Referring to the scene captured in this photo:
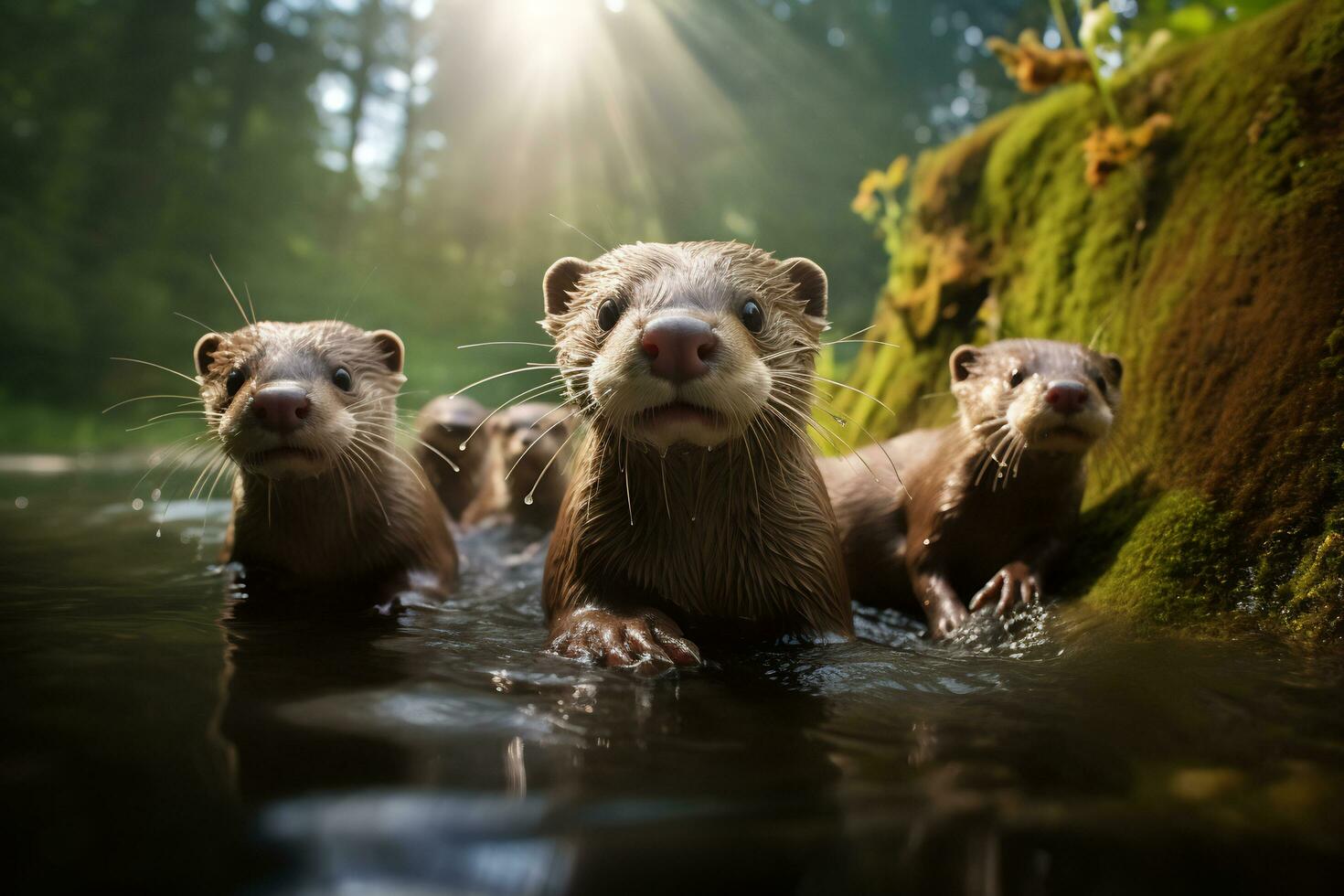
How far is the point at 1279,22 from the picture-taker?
3166 mm

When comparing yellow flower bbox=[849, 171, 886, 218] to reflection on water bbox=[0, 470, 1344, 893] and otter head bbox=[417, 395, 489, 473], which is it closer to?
otter head bbox=[417, 395, 489, 473]

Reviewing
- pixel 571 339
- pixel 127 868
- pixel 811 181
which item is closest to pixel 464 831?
pixel 127 868

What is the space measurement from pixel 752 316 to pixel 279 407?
131 centimetres

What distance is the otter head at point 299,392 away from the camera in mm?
2580

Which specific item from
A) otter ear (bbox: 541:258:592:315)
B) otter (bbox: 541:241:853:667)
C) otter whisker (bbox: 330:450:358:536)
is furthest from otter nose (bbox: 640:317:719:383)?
otter whisker (bbox: 330:450:358:536)

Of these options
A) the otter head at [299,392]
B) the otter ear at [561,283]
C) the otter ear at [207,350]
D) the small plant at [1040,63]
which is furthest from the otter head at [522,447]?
the small plant at [1040,63]

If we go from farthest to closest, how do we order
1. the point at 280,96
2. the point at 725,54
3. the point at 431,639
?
the point at 280,96 → the point at 725,54 → the point at 431,639

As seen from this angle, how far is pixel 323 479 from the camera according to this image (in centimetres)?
286

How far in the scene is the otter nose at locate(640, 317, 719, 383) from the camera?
191 cm

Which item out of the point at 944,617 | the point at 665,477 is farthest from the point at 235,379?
the point at 944,617

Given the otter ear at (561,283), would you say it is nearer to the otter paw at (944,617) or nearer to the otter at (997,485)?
the otter at (997,485)

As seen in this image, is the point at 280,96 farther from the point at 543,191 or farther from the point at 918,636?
the point at 918,636

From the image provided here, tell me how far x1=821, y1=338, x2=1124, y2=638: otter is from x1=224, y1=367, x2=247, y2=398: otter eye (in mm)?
1873

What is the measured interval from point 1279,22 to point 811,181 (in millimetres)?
10627
